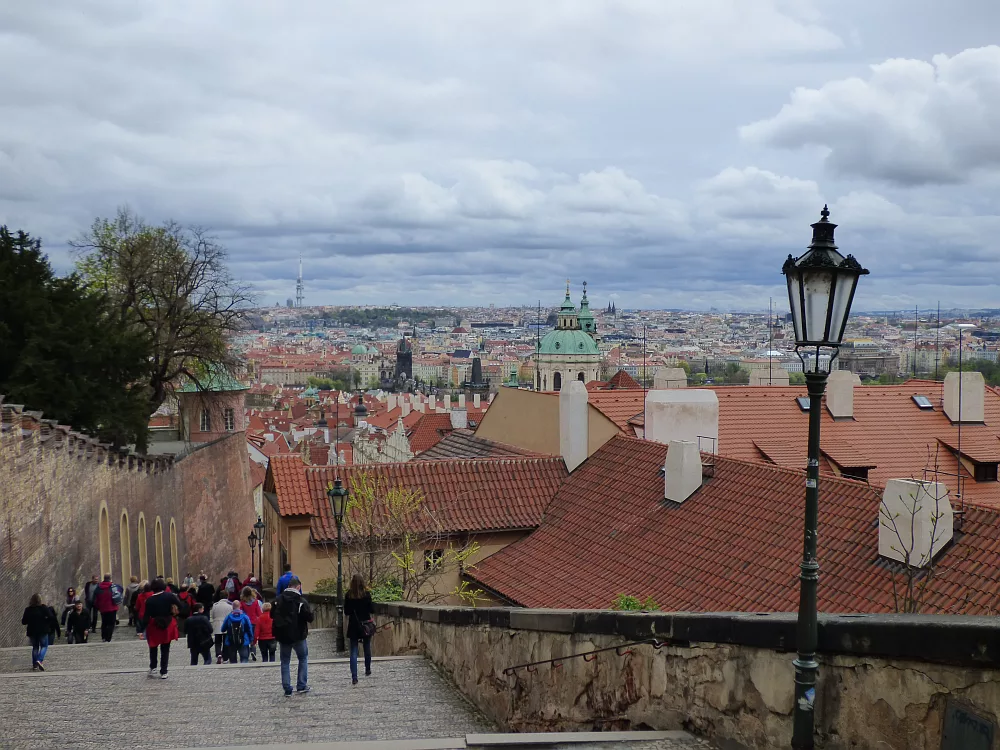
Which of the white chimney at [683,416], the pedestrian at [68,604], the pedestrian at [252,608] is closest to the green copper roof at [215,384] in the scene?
the pedestrian at [68,604]

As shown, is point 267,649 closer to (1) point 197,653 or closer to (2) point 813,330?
(1) point 197,653

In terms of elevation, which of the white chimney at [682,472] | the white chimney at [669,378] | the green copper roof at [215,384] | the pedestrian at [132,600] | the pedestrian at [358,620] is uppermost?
the white chimney at [669,378]

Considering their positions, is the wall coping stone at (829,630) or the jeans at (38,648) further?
the jeans at (38,648)

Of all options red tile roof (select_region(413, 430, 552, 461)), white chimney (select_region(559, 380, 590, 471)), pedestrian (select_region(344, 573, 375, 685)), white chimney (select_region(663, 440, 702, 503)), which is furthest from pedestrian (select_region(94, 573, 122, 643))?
red tile roof (select_region(413, 430, 552, 461))

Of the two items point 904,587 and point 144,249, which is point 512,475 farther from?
point 144,249

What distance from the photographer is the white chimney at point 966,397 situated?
84.4ft

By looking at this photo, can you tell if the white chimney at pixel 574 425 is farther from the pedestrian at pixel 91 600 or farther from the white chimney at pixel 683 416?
the pedestrian at pixel 91 600

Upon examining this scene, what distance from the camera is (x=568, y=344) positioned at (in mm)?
135875

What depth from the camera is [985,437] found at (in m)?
25.0

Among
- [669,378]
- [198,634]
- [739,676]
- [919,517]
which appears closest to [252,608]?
[198,634]

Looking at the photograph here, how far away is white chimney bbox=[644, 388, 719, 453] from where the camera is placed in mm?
22672

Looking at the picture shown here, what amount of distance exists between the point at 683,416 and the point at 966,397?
26.1 ft

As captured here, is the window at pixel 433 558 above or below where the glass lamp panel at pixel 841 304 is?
below

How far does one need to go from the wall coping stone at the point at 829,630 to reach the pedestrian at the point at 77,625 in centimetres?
1054
